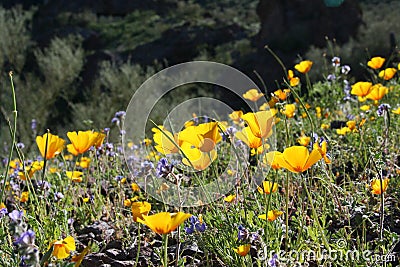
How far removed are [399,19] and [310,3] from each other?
2.12 metres

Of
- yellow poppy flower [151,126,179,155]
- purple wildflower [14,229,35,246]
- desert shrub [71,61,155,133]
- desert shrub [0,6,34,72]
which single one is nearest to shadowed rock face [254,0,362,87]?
desert shrub [71,61,155,133]

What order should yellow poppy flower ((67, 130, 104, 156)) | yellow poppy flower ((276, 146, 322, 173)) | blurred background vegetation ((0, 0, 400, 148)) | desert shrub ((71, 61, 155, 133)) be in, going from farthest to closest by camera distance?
blurred background vegetation ((0, 0, 400, 148))
desert shrub ((71, 61, 155, 133))
yellow poppy flower ((67, 130, 104, 156))
yellow poppy flower ((276, 146, 322, 173))

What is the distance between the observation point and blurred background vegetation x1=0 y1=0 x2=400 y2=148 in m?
10.4

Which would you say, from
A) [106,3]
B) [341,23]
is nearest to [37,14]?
[106,3]

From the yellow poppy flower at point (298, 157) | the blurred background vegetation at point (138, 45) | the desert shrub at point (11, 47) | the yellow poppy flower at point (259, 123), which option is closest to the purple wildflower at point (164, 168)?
the yellow poppy flower at point (259, 123)

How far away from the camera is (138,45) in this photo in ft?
60.0

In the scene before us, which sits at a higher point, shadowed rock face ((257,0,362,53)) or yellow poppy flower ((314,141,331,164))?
shadowed rock face ((257,0,362,53))

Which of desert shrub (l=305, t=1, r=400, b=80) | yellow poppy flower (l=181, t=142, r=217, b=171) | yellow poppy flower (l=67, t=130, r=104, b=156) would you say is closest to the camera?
yellow poppy flower (l=181, t=142, r=217, b=171)

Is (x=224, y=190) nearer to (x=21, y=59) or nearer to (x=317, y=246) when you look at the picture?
(x=317, y=246)

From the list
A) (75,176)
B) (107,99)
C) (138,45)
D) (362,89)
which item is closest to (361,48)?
Result: (107,99)

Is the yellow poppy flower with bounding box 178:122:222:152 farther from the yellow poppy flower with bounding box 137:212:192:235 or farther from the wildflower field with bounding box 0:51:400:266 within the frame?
→ the yellow poppy flower with bounding box 137:212:192:235

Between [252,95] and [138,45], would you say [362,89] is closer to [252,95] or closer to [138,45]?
[252,95]

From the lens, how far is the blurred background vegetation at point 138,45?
10430mm

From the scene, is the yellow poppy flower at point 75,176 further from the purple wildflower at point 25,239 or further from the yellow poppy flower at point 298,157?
the purple wildflower at point 25,239
